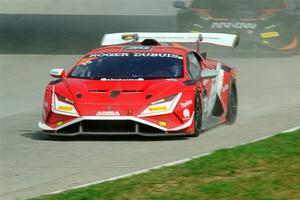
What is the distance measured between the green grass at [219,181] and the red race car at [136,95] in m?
2.13

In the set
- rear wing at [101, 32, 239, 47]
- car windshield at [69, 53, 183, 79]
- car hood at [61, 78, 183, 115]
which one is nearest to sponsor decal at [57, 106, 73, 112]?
car hood at [61, 78, 183, 115]

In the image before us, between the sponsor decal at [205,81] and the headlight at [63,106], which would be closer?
the headlight at [63,106]

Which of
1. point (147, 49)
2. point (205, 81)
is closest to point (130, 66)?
point (147, 49)

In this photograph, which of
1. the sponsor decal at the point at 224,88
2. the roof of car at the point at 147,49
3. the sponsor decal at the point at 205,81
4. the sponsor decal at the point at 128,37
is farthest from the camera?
the sponsor decal at the point at 128,37

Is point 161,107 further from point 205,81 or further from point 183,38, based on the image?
point 183,38

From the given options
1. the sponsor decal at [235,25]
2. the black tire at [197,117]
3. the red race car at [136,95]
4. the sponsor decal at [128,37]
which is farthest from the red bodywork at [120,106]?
the sponsor decal at [235,25]

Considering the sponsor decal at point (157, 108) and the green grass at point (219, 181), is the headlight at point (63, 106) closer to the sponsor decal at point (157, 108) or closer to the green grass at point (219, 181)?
the sponsor decal at point (157, 108)

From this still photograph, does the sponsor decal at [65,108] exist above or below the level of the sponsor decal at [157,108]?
below

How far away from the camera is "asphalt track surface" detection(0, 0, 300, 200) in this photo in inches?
414

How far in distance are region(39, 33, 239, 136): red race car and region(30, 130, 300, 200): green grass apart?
7.00ft

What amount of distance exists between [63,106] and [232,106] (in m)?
3.12

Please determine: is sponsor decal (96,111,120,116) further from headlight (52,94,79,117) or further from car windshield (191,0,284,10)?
car windshield (191,0,284,10)

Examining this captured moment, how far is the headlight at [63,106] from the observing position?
13.0 meters

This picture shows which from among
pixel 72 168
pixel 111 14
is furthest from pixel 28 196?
pixel 111 14
